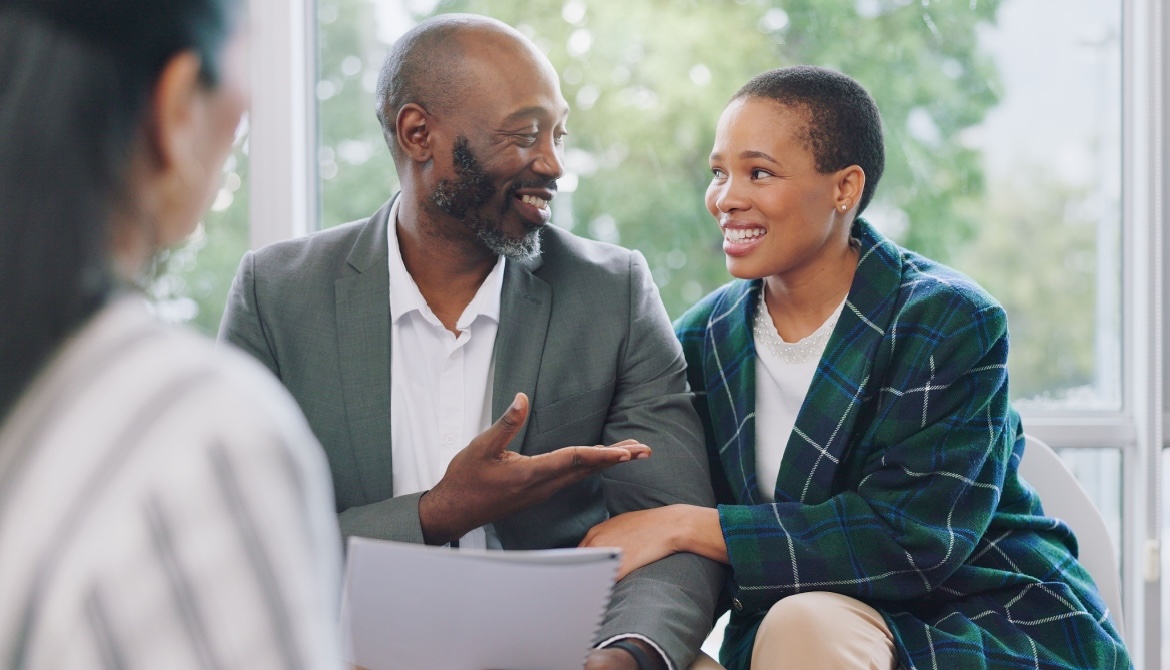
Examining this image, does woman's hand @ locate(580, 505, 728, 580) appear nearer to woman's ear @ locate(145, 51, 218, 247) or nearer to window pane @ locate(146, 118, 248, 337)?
woman's ear @ locate(145, 51, 218, 247)

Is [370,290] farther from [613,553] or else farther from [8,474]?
[8,474]

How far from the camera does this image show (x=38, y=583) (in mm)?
546

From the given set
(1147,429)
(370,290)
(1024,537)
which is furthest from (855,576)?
(1147,429)

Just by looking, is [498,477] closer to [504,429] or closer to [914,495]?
[504,429]

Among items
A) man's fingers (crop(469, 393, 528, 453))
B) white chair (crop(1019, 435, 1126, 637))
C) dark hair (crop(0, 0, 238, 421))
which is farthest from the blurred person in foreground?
white chair (crop(1019, 435, 1126, 637))

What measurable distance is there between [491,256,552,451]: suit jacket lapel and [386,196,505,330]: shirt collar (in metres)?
0.02

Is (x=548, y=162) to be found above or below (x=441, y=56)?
below

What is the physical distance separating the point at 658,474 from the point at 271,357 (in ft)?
2.23

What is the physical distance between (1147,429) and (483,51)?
1630 mm

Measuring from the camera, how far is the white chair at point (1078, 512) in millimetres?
1784

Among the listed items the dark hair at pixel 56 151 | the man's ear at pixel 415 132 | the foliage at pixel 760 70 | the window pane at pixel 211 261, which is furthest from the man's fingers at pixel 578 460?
the window pane at pixel 211 261

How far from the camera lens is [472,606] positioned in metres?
1.22

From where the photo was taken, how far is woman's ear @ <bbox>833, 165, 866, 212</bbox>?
178cm

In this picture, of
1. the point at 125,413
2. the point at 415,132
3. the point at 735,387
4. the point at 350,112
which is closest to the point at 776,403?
the point at 735,387
